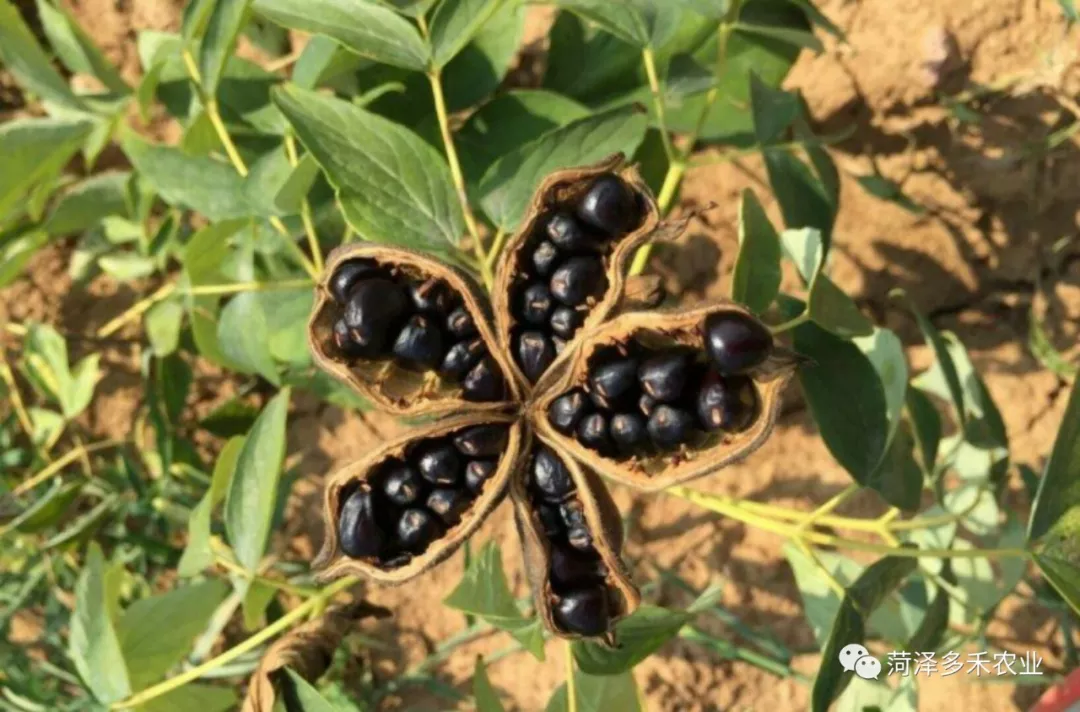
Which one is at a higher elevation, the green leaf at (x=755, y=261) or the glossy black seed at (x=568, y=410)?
the green leaf at (x=755, y=261)

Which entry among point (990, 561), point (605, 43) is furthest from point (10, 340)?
point (990, 561)

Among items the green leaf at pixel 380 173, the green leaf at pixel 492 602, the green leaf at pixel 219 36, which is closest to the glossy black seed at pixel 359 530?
the green leaf at pixel 492 602

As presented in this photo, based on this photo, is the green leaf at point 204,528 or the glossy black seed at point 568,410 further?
the green leaf at point 204,528

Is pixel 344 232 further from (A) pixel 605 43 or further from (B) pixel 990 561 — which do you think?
(B) pixel 990 561

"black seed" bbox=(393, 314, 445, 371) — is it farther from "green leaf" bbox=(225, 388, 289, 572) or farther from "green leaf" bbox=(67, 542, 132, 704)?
"green leaf" bbox=(67, 542, 132, 704)

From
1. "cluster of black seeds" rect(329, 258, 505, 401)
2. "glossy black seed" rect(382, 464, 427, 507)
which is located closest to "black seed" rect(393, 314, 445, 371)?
"cluster of black seeds" rect(329, 258, 505, 401)

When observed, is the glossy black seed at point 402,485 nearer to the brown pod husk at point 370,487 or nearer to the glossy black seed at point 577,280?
the brown pod husk at point 370,487

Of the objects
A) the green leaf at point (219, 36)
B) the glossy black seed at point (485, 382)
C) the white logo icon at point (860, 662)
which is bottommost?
the white logo icon at point (860, 662)

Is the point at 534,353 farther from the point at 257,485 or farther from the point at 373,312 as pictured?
the point at 257,485

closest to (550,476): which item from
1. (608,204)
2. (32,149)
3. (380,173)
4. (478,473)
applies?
(478,473)
